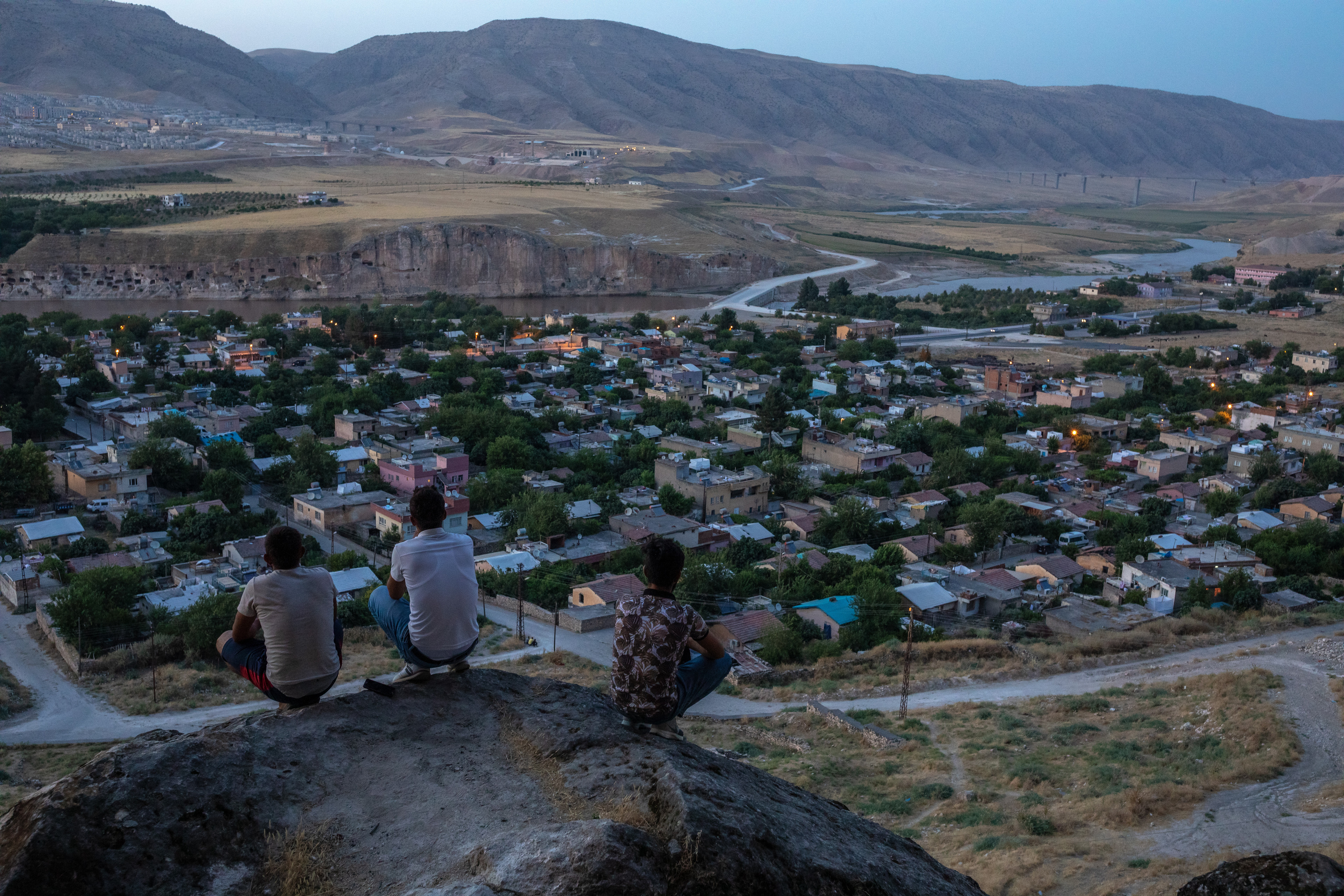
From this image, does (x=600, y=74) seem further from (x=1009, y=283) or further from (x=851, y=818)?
(x=851, y=818)

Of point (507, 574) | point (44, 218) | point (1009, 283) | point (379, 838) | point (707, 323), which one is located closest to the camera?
point (379, 838)

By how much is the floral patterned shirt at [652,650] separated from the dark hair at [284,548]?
0.83m

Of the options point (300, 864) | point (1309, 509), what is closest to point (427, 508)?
point (300, 864)

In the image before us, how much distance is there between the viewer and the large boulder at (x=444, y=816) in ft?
7.04

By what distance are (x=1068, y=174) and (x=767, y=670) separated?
442ft

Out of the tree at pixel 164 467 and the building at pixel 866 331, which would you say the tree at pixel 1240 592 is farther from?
the building at pixel 866 331

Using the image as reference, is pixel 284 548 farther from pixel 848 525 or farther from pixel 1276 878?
pixel 848 525

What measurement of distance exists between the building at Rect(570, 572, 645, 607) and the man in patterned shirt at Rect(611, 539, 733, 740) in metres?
8.90

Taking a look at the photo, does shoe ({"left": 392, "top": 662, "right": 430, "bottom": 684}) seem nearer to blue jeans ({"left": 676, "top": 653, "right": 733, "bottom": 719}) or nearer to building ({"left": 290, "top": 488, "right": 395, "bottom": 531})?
blue jeans ({"left": 676, "top": 653, "right": 733, "bottom": 719})

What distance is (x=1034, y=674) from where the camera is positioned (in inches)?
401

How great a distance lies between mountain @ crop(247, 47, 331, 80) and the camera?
150500 millimetres

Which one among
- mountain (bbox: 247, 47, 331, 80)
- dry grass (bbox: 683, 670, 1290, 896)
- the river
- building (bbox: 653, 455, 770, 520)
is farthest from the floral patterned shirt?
mountain (bbox: 247, 47, 331, 80)

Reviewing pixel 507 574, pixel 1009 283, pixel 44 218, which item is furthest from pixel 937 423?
pixel 44 218

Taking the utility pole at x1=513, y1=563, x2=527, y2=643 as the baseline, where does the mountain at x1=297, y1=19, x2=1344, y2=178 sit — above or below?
above
